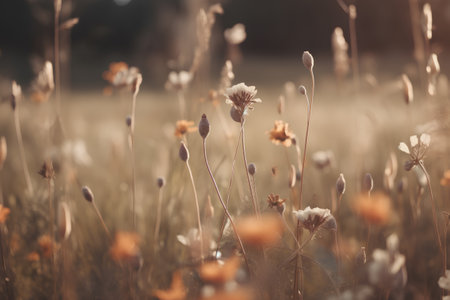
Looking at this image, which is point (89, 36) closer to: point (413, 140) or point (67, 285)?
point (67, 285)

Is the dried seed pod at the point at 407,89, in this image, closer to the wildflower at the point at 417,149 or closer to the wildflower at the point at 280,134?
the wildflower at the point at 417,149

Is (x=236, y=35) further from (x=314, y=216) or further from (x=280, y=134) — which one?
(x=314, y=216)

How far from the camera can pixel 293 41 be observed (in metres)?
11.8

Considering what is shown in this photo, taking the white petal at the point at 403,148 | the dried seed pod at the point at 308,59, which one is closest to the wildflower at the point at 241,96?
the dried seed pod at the point at 308,59

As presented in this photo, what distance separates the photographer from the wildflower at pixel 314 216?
2.11 feet

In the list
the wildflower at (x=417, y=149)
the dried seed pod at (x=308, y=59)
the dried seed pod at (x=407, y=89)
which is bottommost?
the wildflower at (x=417, y=149)

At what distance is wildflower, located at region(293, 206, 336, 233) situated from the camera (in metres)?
0.64

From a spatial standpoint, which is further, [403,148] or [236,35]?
→ [236,35]

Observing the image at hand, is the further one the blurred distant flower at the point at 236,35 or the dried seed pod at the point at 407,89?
the blurred distant flower at the point at 236,35

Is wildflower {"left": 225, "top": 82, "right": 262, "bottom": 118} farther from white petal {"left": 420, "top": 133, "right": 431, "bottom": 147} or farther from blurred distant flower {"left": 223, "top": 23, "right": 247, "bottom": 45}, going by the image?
blurred distant flower {"left": 223, "top": 23, "right": 247, "bottom": 45}

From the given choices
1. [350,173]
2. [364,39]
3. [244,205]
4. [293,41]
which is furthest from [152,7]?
[244,205]

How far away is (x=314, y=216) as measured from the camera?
651 mm


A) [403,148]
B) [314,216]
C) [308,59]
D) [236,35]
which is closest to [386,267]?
[314,216]

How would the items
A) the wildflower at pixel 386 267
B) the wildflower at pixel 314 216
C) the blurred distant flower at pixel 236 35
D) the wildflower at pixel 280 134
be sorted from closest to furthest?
the wildflower at pixel 386 267
the wildflower at pixel 314 216
the wildflower at pixel 280 134
the blurred distant flower at pixel 236 35
